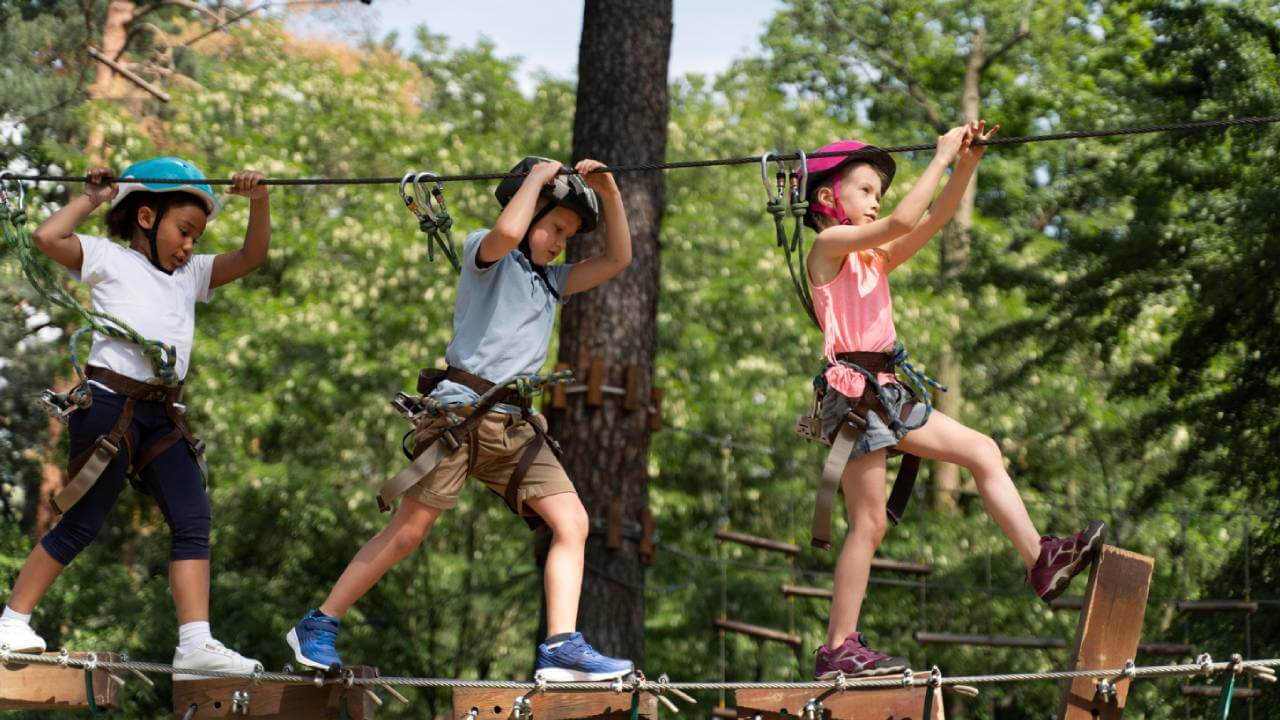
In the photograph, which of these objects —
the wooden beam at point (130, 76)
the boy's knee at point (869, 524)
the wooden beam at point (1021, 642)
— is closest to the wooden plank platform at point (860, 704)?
the boy's knee at point (869, 524)

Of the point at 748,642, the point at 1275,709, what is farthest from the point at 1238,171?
the point at 748,642

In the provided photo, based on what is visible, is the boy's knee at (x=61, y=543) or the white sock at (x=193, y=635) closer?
the white sock at (x=193, y=635)

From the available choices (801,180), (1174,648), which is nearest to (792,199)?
Answer: (801,180)

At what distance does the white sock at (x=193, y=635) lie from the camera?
420 centimetres

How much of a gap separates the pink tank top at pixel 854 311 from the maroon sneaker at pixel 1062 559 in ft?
2.21

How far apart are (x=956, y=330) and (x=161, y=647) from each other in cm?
835

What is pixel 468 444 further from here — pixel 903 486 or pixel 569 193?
pixel 903 486

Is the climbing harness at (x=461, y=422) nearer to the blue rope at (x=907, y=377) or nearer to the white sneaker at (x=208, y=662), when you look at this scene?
the white sneaker at (x=208, y=662)

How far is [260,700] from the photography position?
412 cm

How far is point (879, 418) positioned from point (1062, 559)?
2.12 ft

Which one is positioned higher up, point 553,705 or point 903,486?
point 903,486

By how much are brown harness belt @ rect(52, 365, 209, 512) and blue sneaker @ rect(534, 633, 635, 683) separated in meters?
1.24

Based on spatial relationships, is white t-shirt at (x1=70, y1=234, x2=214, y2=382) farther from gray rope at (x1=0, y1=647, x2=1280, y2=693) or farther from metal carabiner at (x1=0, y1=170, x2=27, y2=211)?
gray rope at (x1=0, y1=647, x2=1280, y2=693)

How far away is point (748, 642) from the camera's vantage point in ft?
48.3
